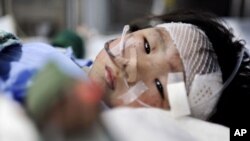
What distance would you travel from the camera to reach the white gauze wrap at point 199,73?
3.19 feet

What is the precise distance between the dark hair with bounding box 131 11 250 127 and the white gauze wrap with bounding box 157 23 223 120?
33 millimetres

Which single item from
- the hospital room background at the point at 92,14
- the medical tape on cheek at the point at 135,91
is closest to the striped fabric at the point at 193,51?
the medical tape on cheek at the point at 135,91

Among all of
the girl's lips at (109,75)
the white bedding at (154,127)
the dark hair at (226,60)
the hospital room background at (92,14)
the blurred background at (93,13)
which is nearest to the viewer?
the white bedding at (154,127)

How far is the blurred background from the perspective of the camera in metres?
2.50

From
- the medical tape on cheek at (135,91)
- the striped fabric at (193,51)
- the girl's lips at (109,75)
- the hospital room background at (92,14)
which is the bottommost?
the hospital room background at (92,14)

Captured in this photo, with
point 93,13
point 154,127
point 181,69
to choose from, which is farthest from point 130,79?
point 93,13

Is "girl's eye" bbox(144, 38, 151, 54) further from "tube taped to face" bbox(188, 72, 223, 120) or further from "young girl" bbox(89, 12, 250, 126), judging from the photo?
"tube taped to face" bbox(188, 72, 223, 120)

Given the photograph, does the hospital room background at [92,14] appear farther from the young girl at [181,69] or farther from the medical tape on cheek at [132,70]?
the medical tape on cheek at [132,70]

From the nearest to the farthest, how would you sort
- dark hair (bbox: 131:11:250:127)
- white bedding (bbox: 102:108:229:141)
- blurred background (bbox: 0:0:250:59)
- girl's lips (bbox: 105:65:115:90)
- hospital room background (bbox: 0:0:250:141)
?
white bedding (bbox: 102:108:229:141) → girl's lips (bbox: 105:65:115:90) → dark hair (bbox: 131:11:250:127) → hospital room background (bbox: 0:0:250:141) → blurred background (bbox: 0:0:250:59)

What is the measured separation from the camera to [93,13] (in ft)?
8.36

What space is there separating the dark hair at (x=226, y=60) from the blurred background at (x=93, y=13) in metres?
1.20

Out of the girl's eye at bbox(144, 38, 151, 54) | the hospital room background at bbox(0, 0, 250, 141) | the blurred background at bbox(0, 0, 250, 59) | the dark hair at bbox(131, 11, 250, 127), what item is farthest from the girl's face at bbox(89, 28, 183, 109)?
the blurred background at bbox(0, 0, 250, 59)

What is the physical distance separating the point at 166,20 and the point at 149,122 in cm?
62

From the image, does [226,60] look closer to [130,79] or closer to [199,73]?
[199,73]
